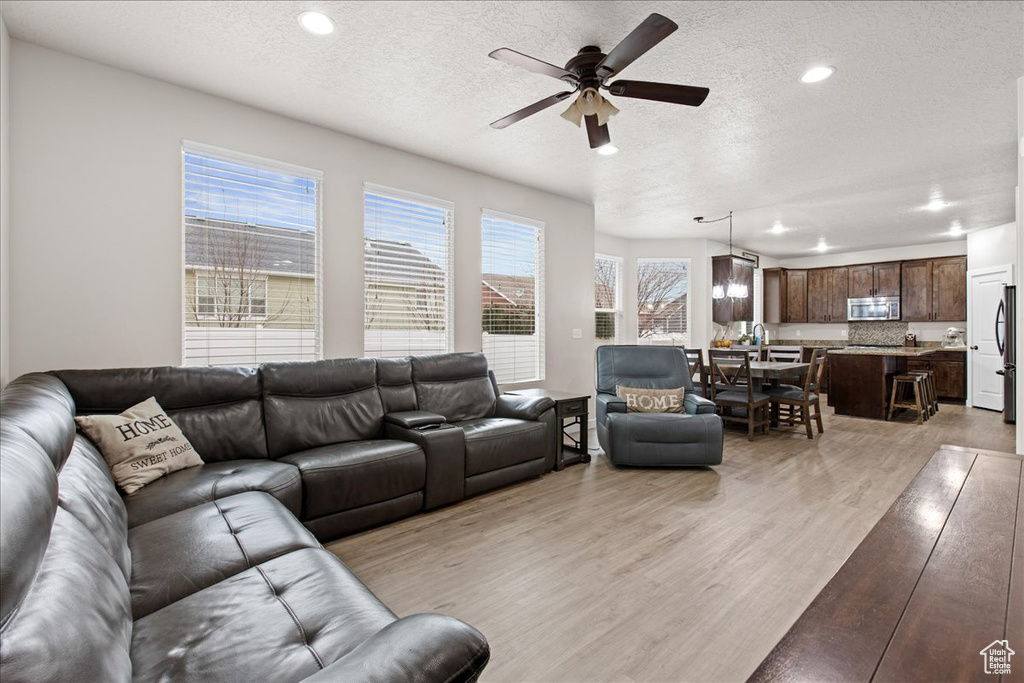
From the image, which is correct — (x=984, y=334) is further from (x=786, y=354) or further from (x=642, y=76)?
(x=642, y=76)

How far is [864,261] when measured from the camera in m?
8.85

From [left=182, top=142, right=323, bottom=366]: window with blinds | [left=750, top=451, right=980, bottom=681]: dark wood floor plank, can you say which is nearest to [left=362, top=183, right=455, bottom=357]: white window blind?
[left=182, top=142, right=323, bottom=366]: window with blinds

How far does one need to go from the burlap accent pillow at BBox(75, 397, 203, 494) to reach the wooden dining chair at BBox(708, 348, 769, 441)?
477cm

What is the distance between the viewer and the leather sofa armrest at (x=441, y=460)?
3115 mm

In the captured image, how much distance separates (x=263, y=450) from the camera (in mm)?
2947

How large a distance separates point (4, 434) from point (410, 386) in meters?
2.85

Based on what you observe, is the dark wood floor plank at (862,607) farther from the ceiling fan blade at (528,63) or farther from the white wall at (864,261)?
the white wall at (864,261)

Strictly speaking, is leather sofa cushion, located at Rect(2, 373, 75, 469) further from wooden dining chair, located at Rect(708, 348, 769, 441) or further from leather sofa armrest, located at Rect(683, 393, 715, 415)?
wooden dining chair, located at Rect(708, 348, 769, 441)

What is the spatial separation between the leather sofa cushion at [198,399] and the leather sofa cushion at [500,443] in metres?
1.36

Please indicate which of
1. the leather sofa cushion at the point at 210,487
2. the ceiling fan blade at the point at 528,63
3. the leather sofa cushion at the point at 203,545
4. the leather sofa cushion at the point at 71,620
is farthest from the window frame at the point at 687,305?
the leather sofa cushion at the point at 71,620

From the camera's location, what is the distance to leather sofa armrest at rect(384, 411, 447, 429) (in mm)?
3291

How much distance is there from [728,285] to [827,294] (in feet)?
12.3

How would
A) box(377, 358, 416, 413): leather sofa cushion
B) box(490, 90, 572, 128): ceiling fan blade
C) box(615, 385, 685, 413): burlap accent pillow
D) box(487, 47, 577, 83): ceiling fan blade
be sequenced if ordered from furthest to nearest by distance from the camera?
box(615, 385, 685, 413): burlap accent pillow → box(377, 358, 416, 413): leather sofa cushion → box(490, 90, 572, 128): ceiling fan blade → box(487, 47, 577, 83): ceiling fan blade

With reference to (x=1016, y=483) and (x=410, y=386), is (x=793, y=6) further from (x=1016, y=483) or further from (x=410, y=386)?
(x=410, y=386)
